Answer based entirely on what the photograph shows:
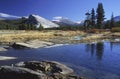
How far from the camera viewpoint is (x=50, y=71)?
2338 cm

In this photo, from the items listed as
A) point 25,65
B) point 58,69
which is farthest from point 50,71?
point 25,65

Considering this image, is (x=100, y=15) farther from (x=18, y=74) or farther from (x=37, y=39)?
(x=18, y=74)

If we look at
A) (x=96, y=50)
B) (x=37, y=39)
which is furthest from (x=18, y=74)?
(x=37, y=39)

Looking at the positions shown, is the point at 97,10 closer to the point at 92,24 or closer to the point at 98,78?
the point at 92,24

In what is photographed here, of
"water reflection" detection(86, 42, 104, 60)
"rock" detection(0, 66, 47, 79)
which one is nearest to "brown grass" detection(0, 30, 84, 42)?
"water reflection" detection(86, 42, 104, 60)

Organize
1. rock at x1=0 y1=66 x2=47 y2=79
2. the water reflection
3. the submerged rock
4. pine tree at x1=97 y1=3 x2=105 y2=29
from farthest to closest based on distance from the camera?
pine tree at x1=97 y1=3 x2=105 y2=29, the water reflection, the submerged rock, rock at x1=0 y1=66 x2=47 y2=79

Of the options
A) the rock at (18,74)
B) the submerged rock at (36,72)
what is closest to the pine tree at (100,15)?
the submerged rock at (36,72)

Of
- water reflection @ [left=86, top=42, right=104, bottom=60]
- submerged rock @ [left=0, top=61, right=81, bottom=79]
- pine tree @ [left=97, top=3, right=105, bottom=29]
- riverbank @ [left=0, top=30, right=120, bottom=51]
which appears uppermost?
pine tree @ [left=97, top=3, right=105, bottom=29]

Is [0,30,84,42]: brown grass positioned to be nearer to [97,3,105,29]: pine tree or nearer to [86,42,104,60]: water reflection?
[86,42,104,60]: water reflection

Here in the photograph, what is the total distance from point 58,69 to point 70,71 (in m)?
1.23

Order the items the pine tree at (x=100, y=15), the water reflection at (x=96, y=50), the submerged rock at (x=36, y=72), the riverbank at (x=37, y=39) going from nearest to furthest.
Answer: the submerged rock at (x=36, y=72) → the water reflection at (x=96, y=50) → the riverbank at (x=37, y=39) → the pine tree at (x=100, y=15)

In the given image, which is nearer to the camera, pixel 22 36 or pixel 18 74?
pixel 18 74

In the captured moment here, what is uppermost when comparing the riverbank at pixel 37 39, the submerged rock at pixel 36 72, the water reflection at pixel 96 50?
the riverbank at pixel 37 39

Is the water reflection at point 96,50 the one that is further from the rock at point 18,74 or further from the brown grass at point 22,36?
the brown grass at point 22,36
